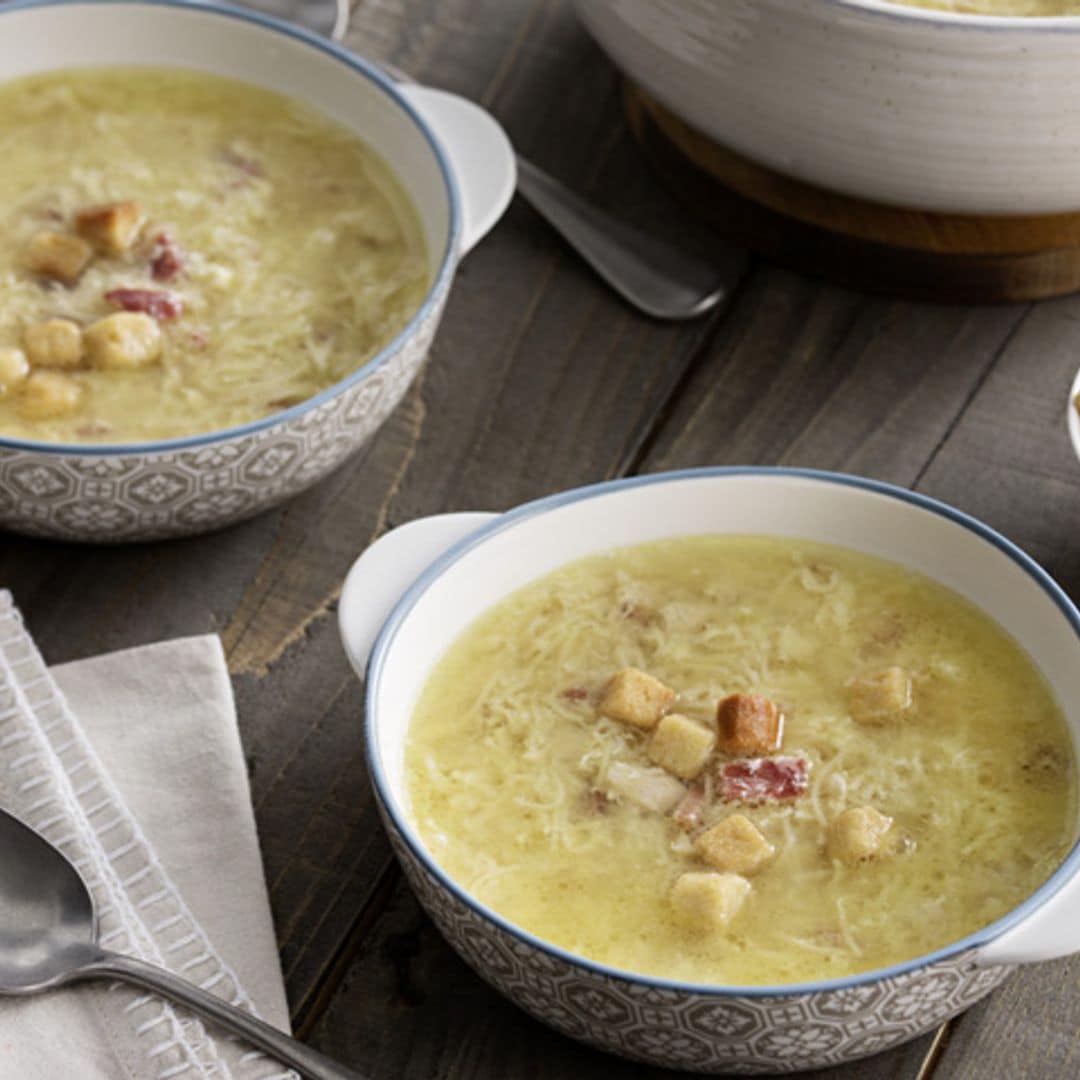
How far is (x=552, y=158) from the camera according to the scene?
259 centimetres

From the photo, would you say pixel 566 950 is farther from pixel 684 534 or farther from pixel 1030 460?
pixel 1030 460

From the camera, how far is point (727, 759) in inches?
63.2

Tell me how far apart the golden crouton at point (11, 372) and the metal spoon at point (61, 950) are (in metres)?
0.55

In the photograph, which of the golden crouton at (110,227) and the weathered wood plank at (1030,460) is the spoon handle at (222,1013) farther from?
the golden crouton at (110,227)

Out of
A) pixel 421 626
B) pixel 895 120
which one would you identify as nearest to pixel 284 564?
pixel 421 626

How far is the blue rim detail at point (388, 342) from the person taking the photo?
183 cm

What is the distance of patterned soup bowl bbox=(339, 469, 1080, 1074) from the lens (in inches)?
53.4

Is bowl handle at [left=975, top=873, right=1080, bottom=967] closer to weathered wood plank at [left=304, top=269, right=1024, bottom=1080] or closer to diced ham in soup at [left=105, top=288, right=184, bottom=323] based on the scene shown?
weathered wood plank at [left=304, top=269, right=1024, bottom=1080]

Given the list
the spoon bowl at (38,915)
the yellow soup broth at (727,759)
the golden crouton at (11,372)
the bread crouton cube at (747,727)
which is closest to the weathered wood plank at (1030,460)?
the yellow soup broth at (727,759)

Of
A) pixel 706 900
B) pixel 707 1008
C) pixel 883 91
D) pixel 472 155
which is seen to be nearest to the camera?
pixel 707 1008

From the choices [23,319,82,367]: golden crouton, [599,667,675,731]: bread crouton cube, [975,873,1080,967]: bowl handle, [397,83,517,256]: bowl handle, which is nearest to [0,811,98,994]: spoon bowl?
[599,667,675,731]: bread crouton cube

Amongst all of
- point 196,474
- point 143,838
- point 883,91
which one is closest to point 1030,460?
point 883,91

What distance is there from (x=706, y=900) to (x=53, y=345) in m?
0.98

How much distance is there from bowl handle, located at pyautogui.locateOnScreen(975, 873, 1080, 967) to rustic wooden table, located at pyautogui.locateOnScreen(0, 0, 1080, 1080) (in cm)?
23
